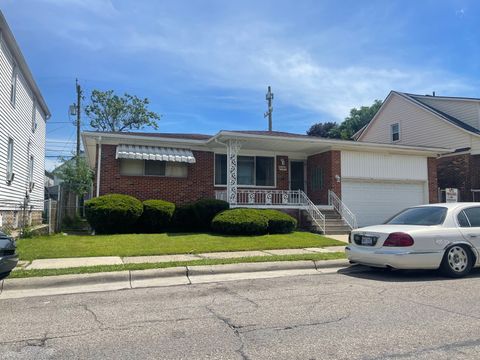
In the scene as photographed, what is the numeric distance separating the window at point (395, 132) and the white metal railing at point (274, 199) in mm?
12186

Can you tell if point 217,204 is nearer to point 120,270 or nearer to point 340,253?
point 340,253

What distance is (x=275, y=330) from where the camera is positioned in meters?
4.77

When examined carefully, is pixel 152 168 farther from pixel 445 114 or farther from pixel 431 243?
pixel 445 114

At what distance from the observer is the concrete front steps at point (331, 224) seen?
16438mm

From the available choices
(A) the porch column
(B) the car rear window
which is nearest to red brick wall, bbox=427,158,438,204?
(A) the porch column

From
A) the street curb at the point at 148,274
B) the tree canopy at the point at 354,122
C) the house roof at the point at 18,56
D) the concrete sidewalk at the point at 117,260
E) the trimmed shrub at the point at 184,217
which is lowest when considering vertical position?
the street curb at the point at 148,274

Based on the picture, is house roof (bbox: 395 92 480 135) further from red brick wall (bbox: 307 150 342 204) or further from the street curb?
Answer: the street curb

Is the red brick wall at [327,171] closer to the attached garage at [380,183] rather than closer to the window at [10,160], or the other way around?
the attached garage at [380,183]

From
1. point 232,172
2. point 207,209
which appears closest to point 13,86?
→ point 207,209

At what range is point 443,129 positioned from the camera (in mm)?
24531

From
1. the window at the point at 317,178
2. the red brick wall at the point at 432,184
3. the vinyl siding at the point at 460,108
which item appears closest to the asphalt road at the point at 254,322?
the window at the point at 317,178

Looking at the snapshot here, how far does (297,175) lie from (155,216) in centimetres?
775

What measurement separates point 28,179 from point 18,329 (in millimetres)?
17388

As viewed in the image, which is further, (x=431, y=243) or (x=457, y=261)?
(x=457, y=261)
